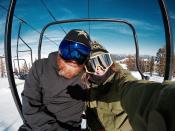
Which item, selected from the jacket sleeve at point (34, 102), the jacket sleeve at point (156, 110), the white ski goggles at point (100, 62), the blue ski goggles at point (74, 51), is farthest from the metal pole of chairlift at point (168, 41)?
the jacket sleeve at point (156, 110)

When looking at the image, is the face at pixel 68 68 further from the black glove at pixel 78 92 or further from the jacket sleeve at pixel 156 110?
the jacket sleeve at pixel 156 110

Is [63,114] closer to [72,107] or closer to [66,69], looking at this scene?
[72,107]

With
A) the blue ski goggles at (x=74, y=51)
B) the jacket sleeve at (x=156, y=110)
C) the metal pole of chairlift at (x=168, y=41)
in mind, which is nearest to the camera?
the jacket sleeve at (x=156, y=110)

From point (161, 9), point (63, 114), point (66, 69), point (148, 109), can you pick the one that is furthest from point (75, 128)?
point (148, 109)

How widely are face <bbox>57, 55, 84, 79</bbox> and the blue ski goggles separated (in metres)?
0.03

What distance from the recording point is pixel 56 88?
1.39 m

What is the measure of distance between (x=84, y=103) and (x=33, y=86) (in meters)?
0.32

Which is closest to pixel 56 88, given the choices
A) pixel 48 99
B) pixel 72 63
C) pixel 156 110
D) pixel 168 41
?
pixel 48 99

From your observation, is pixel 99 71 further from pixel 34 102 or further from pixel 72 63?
pixel 34 102

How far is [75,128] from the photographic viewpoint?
1.50 meters

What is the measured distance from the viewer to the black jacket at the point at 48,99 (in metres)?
1.36

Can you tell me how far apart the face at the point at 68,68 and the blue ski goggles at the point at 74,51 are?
3 centimetres

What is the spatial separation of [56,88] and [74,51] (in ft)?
0.88

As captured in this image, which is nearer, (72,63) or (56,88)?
(72,63)
